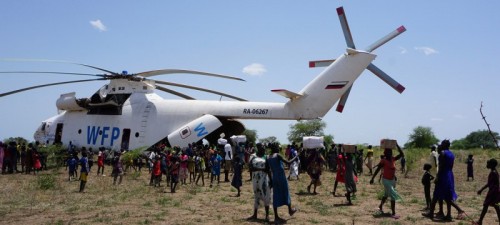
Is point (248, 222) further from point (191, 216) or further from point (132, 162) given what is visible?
point (132, 162)

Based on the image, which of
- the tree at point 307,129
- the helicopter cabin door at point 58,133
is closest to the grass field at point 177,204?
the helicopter cabin door at point 58,133

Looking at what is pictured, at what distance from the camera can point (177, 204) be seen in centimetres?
963

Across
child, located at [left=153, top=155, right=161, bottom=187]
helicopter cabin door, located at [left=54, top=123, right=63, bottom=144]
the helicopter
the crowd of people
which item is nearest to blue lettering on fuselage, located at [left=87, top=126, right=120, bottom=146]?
the helicopter

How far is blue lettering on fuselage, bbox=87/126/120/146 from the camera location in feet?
68.3

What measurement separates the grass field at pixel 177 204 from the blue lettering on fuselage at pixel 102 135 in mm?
6381

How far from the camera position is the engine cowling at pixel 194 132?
18.6 metres

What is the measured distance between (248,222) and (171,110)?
12658 mm

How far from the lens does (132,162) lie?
16406mm

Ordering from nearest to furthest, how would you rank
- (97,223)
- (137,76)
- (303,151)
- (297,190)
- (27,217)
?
(97,223), (27,217), (297,190), (303,151), (137,76)

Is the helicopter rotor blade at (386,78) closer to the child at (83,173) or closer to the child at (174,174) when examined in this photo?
the child at (174,174)

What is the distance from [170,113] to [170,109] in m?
0.21

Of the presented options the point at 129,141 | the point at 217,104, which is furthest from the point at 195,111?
the point at 129,141

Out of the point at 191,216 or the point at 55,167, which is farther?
the point at 55,167

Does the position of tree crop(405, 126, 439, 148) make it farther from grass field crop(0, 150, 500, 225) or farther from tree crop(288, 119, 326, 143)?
grass field crop(0, 150, 500, 225)
